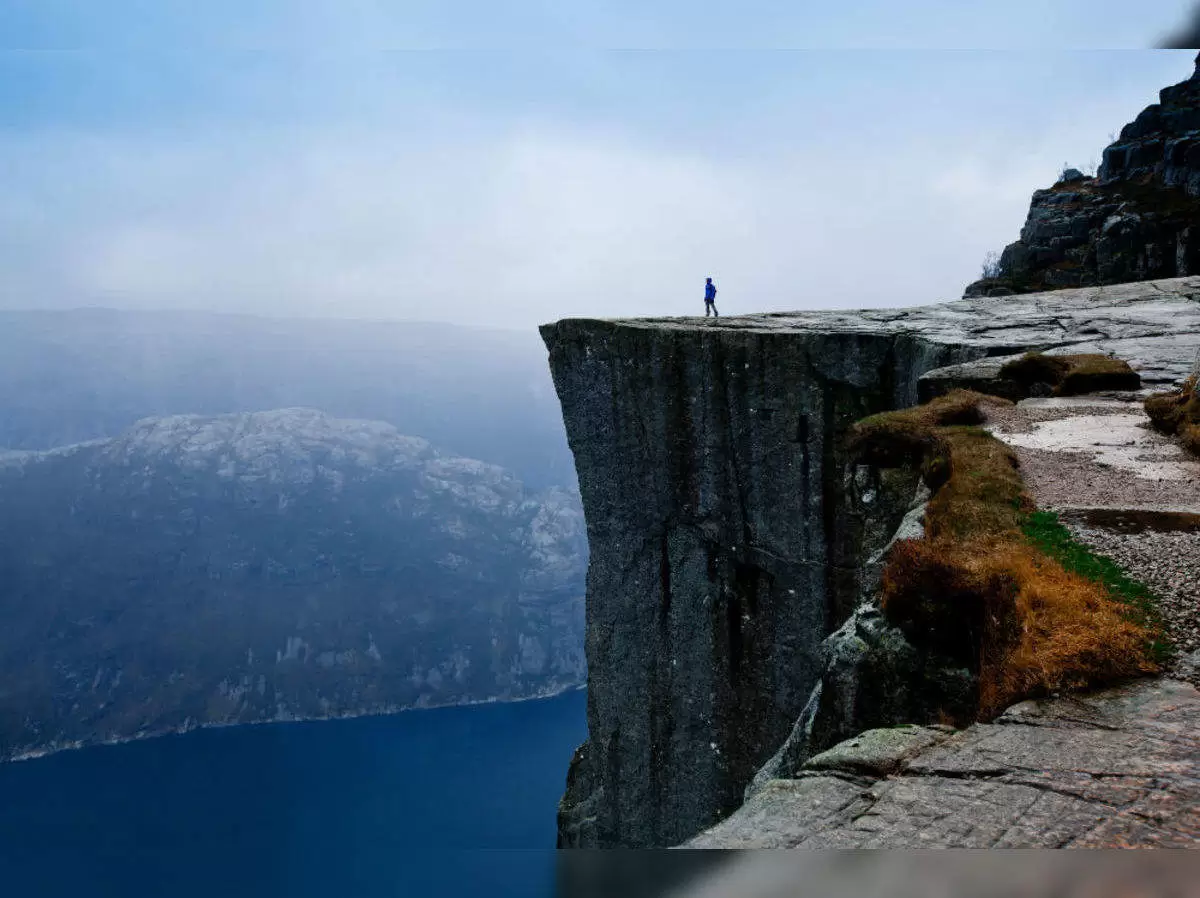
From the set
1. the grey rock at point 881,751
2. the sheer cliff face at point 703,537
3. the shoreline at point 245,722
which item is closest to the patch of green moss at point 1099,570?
the grey rock at point 881,751

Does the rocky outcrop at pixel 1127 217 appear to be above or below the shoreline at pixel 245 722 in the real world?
above

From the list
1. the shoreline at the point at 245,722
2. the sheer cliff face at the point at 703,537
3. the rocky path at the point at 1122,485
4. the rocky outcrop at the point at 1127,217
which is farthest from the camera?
the shoreline at the point at 245,722

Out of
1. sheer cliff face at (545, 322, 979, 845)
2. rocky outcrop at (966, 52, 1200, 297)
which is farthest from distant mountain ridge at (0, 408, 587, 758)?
sheer cliff face at (545, 322, 979, 845)

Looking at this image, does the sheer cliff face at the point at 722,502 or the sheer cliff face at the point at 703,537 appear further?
the sheer cliff face at the point at 703,537

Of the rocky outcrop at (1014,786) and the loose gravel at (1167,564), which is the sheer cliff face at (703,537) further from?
the rocky outcrop at (1014,786)

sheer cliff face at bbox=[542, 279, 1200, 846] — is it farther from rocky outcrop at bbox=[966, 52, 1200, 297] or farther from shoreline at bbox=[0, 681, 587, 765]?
shoreline at bbox=[0, 681, 587, 765]

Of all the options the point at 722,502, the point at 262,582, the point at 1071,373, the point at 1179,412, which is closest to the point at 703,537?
the point at 722,502

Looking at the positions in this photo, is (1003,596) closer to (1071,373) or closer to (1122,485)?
(1122,485)
